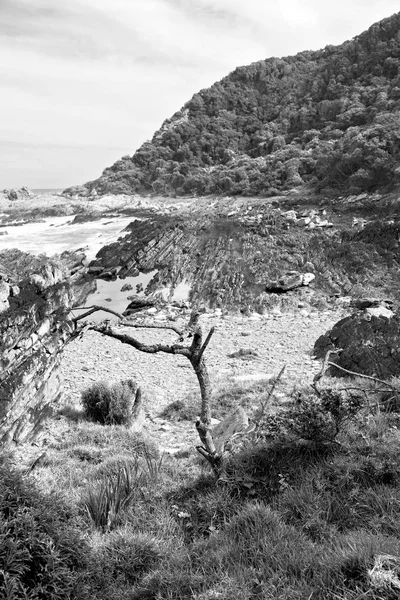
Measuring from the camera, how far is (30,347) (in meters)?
6.24

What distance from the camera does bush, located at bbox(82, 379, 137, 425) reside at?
694cm

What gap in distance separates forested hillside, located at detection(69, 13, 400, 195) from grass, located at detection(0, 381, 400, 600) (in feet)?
109

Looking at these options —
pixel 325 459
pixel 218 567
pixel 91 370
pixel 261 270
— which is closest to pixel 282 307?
pixel 261 270

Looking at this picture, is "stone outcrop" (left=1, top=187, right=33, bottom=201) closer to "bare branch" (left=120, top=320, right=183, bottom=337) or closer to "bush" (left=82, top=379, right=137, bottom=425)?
"bush" (left=82, top=379, right=137, bottom=425)

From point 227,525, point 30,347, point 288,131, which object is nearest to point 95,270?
point 30,347

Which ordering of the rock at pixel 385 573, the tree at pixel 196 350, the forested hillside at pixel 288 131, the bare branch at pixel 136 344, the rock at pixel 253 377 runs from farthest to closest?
the forested hillside at pixel 288 131
the rock at pixel 253 377
the tree at pixel 196 350
the bare branch at pixel 136 344
the rock at pixel 385 573

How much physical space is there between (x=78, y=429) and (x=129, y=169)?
70.3 meters

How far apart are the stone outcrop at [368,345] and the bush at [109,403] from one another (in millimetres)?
3904

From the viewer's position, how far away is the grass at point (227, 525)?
214cm

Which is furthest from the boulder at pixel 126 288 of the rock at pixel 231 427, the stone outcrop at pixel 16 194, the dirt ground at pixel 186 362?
the stone outcrop at pixel 16 194

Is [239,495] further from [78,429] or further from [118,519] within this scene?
[78,429]

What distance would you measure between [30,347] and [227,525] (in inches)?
172

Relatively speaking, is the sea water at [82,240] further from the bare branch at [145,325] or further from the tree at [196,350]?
the bare branch at [145,325]

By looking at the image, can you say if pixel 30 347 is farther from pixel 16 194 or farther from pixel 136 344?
pixel 16 194
